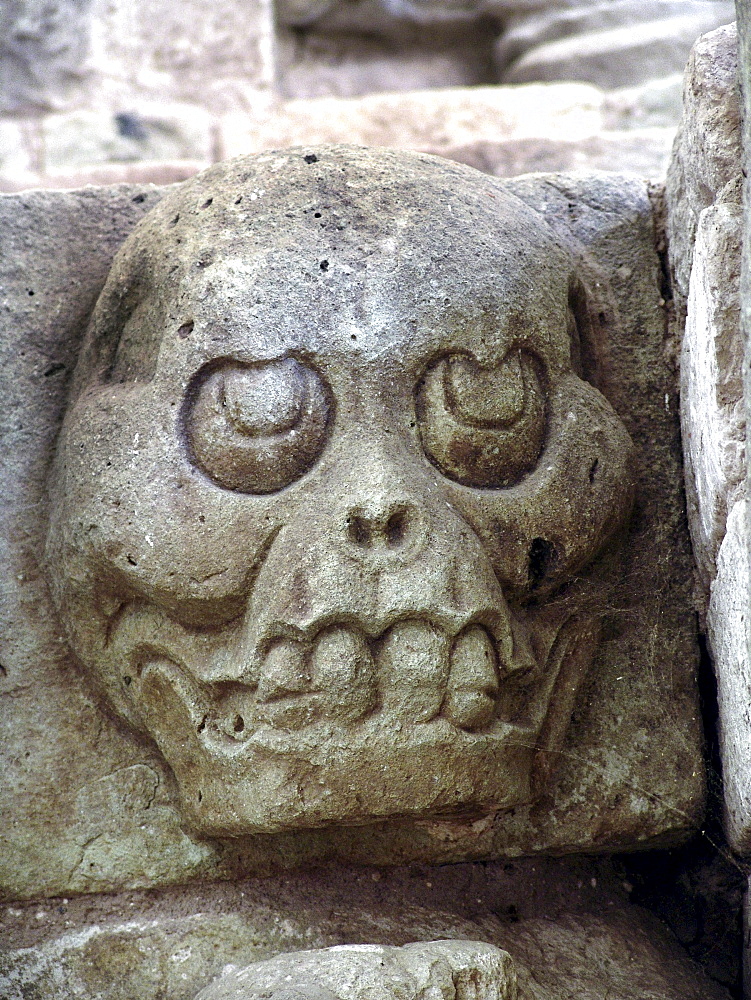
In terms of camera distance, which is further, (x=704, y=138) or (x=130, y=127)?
(x=130, y=127)

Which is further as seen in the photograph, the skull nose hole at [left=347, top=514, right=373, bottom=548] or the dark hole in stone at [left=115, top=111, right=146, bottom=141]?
the dark hole in stone at [left=115, top=111, right=146, bottom=141]

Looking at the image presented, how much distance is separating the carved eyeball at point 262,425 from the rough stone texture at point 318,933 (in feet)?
1.63

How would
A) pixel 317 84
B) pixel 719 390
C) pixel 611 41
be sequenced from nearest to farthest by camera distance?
pixel 719 390 < pixel 611 41 < pixel 317 84

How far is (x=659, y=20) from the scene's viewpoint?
9.80 feet

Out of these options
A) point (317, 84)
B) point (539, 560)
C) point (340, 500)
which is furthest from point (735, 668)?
point (317, 84)

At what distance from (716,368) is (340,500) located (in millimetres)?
434

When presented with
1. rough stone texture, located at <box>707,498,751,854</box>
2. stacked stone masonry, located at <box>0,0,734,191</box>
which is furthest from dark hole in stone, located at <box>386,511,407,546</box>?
stacked stone masonry, located at <box>0,0,734,191</box>

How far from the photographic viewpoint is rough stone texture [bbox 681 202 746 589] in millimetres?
1203

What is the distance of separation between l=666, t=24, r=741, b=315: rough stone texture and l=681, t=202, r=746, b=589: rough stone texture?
5cm

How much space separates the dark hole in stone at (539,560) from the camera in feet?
4.18

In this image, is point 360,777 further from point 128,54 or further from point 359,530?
point 128,54

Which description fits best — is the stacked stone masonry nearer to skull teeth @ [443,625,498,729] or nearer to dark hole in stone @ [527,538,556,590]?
dark hole in stone @ [527,538,556,590]

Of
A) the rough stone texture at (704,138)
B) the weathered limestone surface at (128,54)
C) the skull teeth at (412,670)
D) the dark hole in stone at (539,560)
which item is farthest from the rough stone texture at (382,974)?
the weathered limestone surface at (128,54)

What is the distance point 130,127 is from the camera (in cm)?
266
